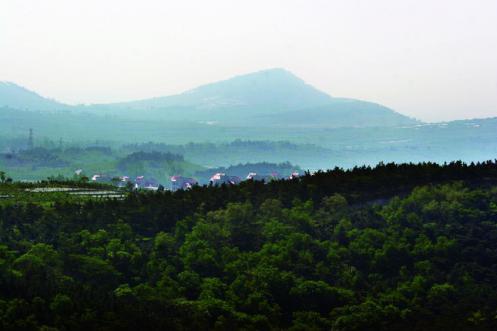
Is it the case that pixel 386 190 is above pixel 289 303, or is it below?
above

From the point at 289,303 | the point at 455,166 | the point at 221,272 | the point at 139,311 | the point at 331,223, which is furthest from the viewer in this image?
the point at 455,166

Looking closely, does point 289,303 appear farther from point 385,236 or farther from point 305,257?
point 385,236

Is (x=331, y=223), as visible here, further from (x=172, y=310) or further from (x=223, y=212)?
(x=172, y=310)

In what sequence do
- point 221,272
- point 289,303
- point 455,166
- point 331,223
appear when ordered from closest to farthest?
point 289,303
point 221,272
point 331,223
point 455,166

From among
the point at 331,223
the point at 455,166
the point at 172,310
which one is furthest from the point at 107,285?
the point at 455,166

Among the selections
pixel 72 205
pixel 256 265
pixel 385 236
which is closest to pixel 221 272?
pixel 256 265

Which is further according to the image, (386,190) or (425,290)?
(386,190)
